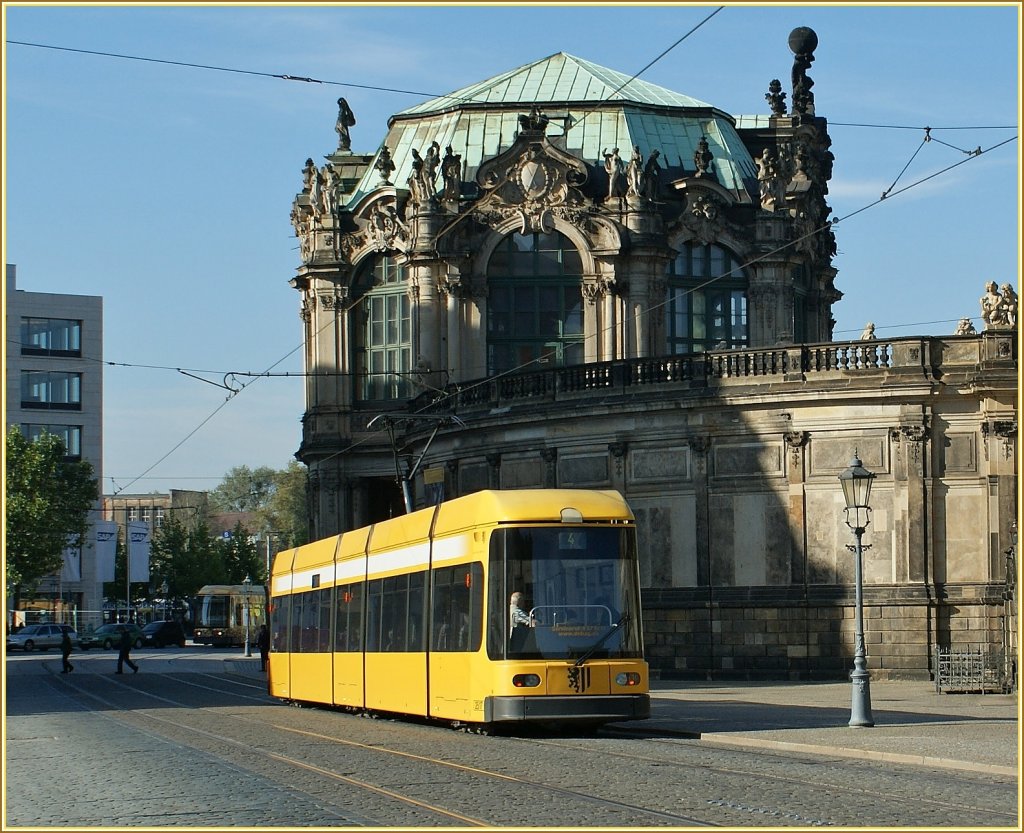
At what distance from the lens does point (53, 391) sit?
129 metres

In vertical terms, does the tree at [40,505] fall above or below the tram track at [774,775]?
above

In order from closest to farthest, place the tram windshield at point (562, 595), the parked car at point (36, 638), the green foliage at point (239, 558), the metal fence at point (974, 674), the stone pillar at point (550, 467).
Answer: the tram windshield at point (562, 595) → the metal fence at point (974, 674) → the stone pillar at point (550, 467) → the parked car at point (36, 638) → the green foliage at point (239, 558)

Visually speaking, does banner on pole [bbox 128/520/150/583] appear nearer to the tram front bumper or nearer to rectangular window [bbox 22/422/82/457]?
rectangular window [bbox 22/422/82/457]

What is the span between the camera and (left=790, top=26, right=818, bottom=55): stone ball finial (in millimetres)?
A: 74938

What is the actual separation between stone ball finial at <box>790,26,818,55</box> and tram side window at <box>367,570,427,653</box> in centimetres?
4636

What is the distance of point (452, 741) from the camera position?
27.2 meters

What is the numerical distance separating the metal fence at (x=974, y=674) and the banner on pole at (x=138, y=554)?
212 feet

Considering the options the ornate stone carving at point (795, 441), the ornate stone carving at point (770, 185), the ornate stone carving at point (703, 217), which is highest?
the ornate stone carving at point (770, 185)

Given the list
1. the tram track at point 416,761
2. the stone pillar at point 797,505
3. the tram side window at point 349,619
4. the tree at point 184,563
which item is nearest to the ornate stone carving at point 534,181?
the stone pillar at point 797,505

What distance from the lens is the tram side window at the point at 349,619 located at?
35.0 m

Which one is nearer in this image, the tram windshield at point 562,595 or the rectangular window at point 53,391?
the tram windshield at point 562,595

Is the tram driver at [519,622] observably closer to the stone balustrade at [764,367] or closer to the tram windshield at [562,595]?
the tram windshield at [562,595]

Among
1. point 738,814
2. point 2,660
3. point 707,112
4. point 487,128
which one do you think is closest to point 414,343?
point 487,128

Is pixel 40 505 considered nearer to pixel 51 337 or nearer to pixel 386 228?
pixel 51 337
